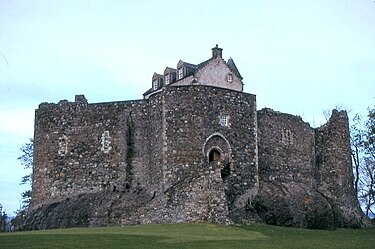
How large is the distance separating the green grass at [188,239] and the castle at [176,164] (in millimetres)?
4083

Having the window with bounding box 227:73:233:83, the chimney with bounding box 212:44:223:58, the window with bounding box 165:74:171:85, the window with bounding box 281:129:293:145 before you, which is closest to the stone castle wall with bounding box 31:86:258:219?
the window with bounding box 281:129:293:145

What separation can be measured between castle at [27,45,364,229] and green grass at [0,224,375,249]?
408 centimetres

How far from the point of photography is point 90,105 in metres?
49.2

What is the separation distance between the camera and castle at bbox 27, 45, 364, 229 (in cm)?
4319

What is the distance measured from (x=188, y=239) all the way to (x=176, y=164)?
12921 mm

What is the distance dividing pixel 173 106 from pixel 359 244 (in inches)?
668

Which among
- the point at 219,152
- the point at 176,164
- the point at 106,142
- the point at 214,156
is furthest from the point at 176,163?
the point at 106,142

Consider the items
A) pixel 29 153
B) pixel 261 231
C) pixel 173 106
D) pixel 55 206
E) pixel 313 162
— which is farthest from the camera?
pixel 29 153

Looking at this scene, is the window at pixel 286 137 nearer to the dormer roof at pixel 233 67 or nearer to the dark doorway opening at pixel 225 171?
the dark doorway opening at pixel 225 171

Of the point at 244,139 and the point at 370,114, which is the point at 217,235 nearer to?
the point at 244,139

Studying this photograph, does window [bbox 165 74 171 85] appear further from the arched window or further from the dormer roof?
the arched window

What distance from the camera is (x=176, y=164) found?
43.8 meters

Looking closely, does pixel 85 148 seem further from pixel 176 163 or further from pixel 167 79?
pixel 167 79

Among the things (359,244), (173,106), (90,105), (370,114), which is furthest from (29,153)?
(359,244)
